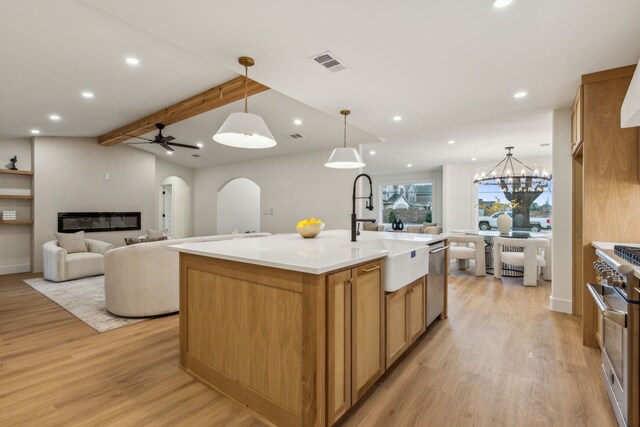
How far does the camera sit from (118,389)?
199cm

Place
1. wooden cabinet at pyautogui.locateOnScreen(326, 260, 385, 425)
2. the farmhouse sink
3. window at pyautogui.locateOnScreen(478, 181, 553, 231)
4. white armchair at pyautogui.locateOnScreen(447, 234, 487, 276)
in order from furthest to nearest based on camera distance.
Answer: window at pyautogui.locateOnScreen(478, 181, 553, 231)
white armchair at pyautogui.locateOnScreen(447, 234, 487, 276)
the farmhouse sink
wooden cabinet at pyautogui.locateOnScreen(326, 260, 385, 425)

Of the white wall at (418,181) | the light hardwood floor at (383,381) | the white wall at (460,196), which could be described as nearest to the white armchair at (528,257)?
the light hardwood floor at (383,381)

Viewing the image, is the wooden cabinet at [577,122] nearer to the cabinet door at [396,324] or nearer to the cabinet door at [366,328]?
the cabinet door at [396,324]

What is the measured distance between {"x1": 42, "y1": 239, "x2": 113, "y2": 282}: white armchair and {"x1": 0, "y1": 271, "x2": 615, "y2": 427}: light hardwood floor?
191 cm

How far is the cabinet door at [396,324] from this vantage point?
2043 mm

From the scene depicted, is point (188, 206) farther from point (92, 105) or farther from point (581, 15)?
point (581, 15)

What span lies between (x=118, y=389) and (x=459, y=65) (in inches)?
139

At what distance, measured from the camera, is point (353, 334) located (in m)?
1.65

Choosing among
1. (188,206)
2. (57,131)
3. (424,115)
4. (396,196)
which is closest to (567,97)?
(424,115)

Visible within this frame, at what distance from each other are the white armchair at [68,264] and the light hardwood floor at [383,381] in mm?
1914

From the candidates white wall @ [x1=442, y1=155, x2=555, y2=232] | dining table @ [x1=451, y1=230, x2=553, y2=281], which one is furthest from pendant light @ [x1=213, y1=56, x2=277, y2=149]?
white wall @ [x1=442, y1=155, x2=555, y2=232]

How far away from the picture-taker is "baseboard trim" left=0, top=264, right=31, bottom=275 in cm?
583

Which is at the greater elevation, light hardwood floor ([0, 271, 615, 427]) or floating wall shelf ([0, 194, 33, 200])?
floating wall shelf ([0, 194, 33, 200])

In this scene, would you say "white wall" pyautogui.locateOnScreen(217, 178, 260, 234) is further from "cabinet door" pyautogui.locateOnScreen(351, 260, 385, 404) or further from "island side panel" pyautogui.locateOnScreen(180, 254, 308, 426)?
"cabinet door" pyautogui.locateOnScreen(351, 260, 385, 404)
